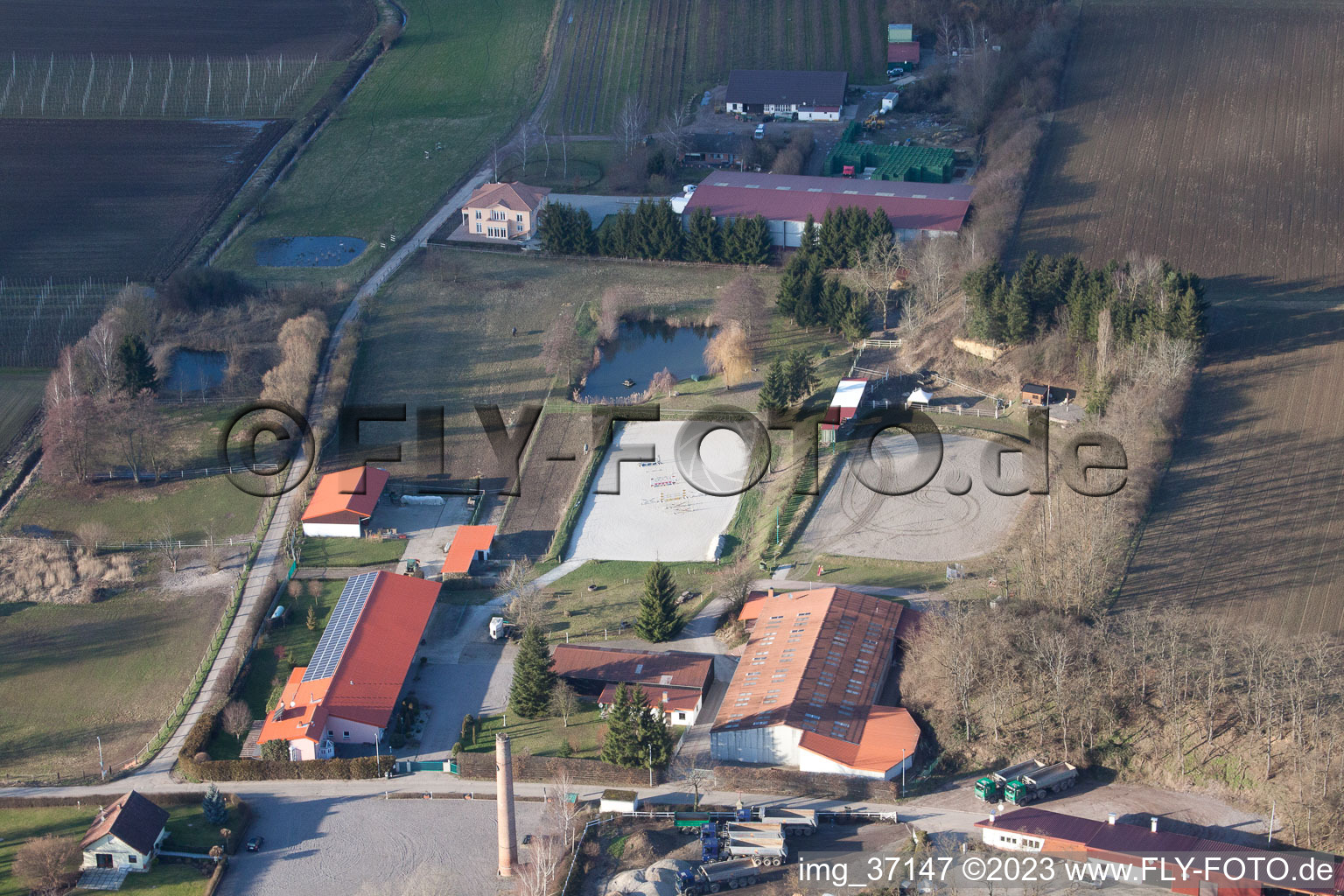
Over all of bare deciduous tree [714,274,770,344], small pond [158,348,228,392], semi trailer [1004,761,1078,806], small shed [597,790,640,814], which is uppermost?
bare deciduous tree [714,274,770,344]

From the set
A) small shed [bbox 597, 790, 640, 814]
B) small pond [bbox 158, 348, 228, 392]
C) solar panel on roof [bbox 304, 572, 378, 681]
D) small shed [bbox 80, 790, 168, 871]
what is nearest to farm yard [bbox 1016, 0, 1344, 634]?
small shed [bbox 597, 790, 640, 814]

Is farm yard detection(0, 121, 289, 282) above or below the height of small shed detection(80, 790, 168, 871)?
above

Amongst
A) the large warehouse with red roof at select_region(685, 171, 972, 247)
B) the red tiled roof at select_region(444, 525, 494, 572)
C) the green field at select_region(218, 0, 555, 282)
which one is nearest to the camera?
the red tiled roof at select_region(444, 525, 494, 572)

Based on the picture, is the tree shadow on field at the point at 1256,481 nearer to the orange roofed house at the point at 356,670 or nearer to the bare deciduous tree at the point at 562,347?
the orange roofed house at the point at 356,670

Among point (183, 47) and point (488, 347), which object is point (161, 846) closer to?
point (488, 347)

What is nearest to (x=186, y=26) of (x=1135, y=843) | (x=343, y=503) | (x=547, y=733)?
(x=343, y=503)

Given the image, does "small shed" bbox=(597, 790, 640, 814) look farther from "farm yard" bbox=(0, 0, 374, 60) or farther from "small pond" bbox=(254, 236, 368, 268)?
"farm yard" bbox=(0, 0, 374, 60)

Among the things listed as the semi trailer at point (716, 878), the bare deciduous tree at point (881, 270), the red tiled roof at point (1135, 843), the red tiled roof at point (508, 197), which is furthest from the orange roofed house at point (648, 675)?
the red tiled roof at point (508, 197)
